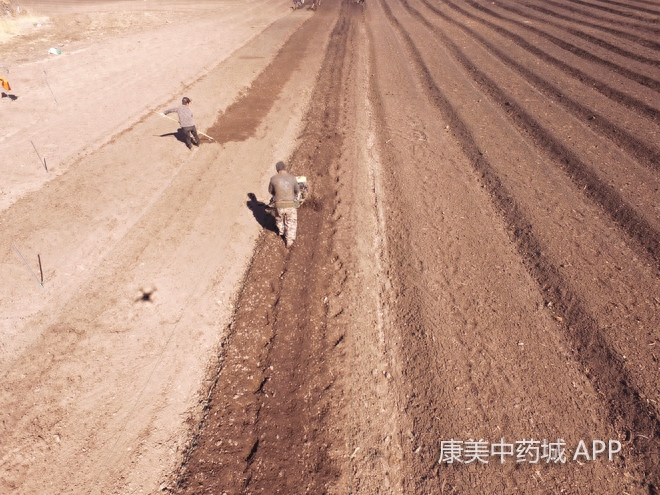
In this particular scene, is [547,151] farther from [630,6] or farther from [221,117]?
[630,6]

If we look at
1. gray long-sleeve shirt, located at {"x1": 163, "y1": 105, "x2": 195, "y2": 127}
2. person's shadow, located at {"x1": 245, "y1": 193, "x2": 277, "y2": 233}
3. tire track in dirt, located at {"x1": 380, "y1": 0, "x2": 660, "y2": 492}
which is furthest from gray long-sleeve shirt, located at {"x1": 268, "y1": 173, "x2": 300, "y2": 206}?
gray long-sleeve shirt, located at {"x1": 163, "y1": 105, "x2": 195, "y2": 127}

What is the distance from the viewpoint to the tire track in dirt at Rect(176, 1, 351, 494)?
4.84 meters

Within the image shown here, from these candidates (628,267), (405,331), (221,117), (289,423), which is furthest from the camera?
(221,117)

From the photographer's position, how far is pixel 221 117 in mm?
13969

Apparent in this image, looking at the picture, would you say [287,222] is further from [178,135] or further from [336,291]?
[178,135]

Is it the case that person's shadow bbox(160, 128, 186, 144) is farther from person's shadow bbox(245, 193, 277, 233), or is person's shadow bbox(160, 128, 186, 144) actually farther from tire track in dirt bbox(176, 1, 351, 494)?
tire track in dirt bbox(176, 1, 351, 494)

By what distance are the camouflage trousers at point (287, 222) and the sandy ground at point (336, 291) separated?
1.22ft

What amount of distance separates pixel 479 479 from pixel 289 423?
2.64 m

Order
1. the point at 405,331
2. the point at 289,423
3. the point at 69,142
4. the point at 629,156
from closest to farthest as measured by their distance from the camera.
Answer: the point at 289,423 < the point at 405,331 < the point at 629,156 < the point at 69,142

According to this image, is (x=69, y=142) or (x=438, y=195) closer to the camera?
(x=438, y=195)

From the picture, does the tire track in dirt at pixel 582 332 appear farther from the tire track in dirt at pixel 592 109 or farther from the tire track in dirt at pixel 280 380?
the tire track in dirt at pixel 592 109

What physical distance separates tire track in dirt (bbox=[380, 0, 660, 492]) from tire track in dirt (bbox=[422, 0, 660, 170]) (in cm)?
470

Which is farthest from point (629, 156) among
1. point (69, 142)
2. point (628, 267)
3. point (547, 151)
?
point (69, 142)

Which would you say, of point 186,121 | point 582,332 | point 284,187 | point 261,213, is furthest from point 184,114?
point 582,332
